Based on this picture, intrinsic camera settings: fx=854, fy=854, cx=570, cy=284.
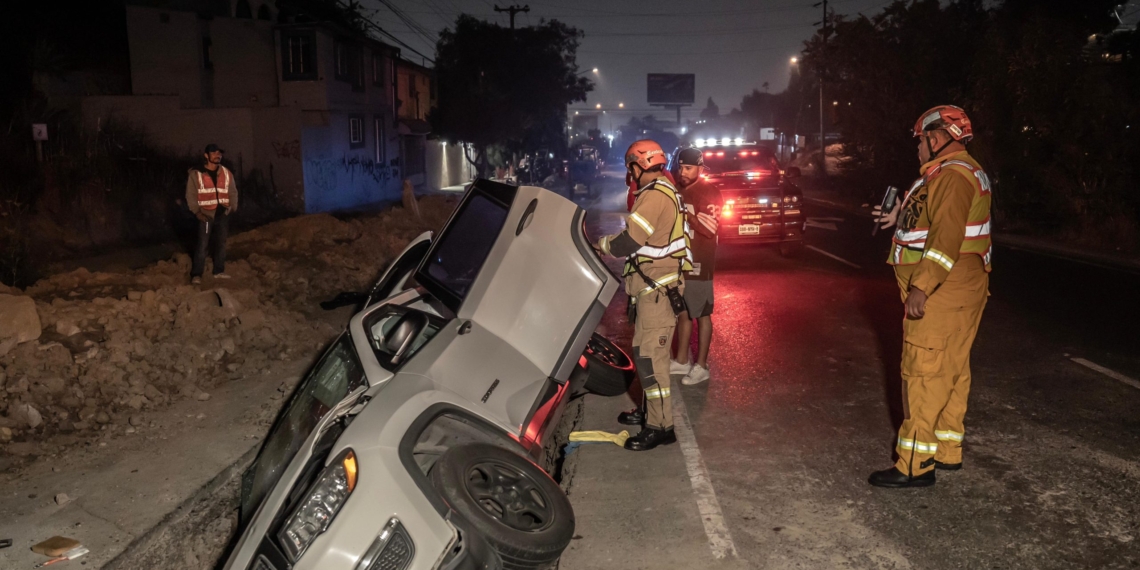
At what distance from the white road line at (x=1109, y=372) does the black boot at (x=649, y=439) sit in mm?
3828

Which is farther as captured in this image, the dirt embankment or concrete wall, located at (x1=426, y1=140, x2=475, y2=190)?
concrete wall, located at (x1=426, y1=140, x2=475, y2=190)

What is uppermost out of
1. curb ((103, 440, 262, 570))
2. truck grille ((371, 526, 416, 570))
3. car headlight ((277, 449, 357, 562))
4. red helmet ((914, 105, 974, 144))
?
red helmet ((914, 105, 974, 144))

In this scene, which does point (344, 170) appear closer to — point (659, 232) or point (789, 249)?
point (789, 249)

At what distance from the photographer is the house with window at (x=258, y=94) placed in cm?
2522

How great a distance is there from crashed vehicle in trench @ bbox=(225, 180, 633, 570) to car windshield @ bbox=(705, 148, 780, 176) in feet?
39.6

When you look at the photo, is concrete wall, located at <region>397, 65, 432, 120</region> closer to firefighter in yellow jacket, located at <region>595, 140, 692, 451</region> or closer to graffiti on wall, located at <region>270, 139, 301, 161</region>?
graffiti on wall, located at <region>270, 139, 301, 161</region>

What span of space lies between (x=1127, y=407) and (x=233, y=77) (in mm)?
27648

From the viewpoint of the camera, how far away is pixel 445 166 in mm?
46438

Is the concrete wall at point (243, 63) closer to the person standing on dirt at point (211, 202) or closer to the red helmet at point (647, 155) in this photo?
the person standing on dirt at point (211, 202)

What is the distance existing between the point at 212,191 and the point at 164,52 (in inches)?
756

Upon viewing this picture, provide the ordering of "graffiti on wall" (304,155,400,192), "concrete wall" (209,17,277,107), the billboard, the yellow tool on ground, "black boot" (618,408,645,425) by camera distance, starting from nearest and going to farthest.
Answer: the yellow tool on ground, "black boot" (618,408,645,425), "graffiti on wall" (304,155,400,192), "concrete wall" (209,17,277,107), the billboard

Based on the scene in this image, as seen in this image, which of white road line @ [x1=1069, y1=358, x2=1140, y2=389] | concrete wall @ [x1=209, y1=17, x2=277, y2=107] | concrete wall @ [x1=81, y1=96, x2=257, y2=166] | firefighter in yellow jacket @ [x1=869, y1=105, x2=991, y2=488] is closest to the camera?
firefighter in yellow jacket @ [x1=869, y1=105, x2=991, y2=488]

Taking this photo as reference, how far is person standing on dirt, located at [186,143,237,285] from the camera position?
1019 centimetres

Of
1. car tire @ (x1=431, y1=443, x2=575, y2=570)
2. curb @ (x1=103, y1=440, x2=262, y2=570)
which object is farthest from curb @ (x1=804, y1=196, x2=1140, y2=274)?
curb @ (x1=103, y1=440, x2=262, y2=570)
